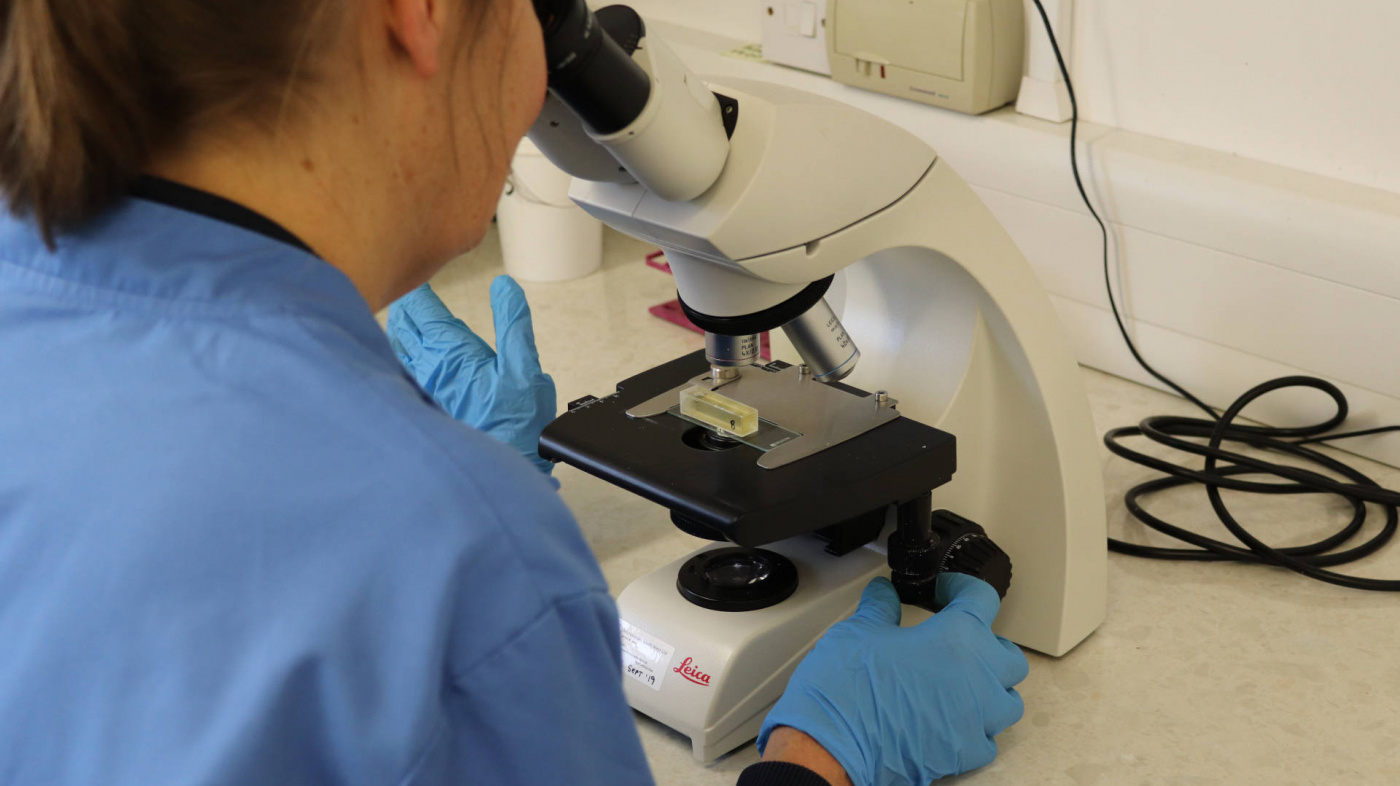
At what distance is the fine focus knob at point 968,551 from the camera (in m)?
0.90

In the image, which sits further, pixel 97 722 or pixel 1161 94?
pixel 1161 94

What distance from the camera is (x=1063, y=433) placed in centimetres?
92

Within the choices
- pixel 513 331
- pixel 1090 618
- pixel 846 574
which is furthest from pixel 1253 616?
pixel 513 331

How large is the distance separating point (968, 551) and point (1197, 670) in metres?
0.21

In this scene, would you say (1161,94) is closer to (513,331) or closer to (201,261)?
(513,331)

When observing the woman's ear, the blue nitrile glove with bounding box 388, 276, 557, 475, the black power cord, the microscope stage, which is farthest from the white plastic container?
the woman's ear

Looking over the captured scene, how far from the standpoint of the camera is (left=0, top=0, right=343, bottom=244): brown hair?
0.34 m

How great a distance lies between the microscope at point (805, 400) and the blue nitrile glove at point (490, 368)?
0.76 feet

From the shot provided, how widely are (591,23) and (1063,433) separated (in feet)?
1.68

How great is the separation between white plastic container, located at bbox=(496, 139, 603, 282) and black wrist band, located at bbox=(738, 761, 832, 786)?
0.98 metres

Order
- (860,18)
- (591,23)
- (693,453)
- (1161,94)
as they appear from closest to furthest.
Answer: (591,23)
(693,453)
(1161,94)
(860,18)

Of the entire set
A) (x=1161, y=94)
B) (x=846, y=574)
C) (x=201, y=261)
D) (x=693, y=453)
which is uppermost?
(x=201, y=261)

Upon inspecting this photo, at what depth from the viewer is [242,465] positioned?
342mm

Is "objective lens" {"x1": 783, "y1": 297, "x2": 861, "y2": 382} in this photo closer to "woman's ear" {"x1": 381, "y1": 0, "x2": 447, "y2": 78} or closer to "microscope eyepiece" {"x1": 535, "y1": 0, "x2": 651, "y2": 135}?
"microscope eyepiece" {"x1": 535, "y1": 0, "x2": 651, "y2": 135}
